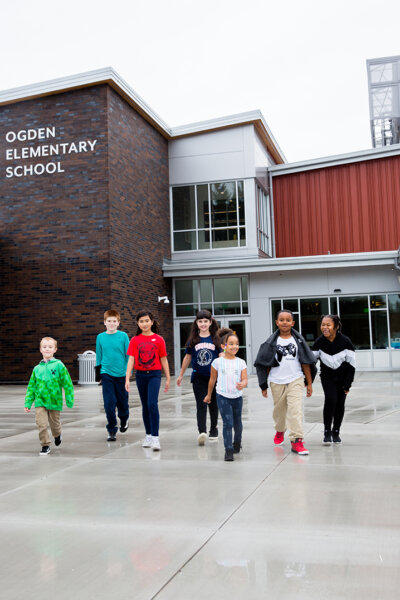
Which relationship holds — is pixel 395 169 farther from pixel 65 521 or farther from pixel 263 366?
pixel 65 521

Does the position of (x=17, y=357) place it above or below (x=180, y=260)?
below

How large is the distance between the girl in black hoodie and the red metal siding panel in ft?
60.5

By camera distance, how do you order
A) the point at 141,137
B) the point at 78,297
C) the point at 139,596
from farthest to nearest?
the point at 141,137, the point at 78,297, the point at 139,596

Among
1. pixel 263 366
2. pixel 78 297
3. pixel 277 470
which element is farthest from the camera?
pixel 78 297

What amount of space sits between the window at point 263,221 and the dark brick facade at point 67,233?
583cm

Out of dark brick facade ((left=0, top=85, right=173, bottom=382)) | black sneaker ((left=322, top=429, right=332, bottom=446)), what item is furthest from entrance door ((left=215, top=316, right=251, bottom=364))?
black sneaker ((left=322, top=429, right=332, bottom=446))

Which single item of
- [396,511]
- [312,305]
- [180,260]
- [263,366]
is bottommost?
[396,511]

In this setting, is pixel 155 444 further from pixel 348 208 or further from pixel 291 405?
pixel 348 208

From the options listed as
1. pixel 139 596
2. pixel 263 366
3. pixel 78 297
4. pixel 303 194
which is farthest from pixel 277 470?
pixel 303 194

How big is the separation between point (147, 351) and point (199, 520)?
310 centimetres

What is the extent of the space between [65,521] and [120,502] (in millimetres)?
577

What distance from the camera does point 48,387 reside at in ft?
23.6

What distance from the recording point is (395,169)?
25.1 metres

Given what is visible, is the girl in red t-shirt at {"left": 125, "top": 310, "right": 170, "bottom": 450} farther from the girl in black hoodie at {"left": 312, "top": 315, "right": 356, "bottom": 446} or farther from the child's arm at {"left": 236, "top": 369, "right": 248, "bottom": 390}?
the girl in black hoodie at {"left": 312, "top": 315, "right": 356, "bottom": 446}
